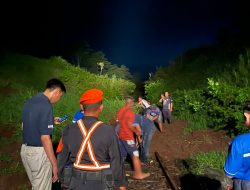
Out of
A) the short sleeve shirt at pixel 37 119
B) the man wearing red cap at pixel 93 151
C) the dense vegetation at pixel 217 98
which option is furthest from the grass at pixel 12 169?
the dense vegetation at pixel 217 98

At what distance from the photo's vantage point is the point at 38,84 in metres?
33.7

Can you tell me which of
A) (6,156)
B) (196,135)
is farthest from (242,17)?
(6,156)

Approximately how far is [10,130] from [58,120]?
348 inches

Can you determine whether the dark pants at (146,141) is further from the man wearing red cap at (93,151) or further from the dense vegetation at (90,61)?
the dense vegetation at (90,61)

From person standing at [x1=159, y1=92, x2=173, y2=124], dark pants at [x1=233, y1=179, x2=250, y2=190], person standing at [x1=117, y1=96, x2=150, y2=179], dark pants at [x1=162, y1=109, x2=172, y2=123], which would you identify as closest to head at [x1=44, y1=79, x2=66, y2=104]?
dark pants at [x1=233, y1=179, x2=250, y2=190]

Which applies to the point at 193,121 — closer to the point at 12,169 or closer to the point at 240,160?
the point at 12,169

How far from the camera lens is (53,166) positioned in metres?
5.30

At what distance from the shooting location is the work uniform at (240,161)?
3.94 metres

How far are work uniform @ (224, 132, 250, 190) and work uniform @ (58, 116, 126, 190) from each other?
1297 mm

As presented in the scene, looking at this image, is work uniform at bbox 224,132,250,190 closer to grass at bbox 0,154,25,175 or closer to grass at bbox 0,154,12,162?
grass at bbox 0,154,25,175

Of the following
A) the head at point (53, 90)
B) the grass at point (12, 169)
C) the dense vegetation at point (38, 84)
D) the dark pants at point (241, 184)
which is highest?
the dense vegetation at point (38, 84)

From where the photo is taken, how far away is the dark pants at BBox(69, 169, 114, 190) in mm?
4203

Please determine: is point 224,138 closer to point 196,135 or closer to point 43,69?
point 196,135

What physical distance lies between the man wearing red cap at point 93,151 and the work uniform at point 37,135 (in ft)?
3.52
